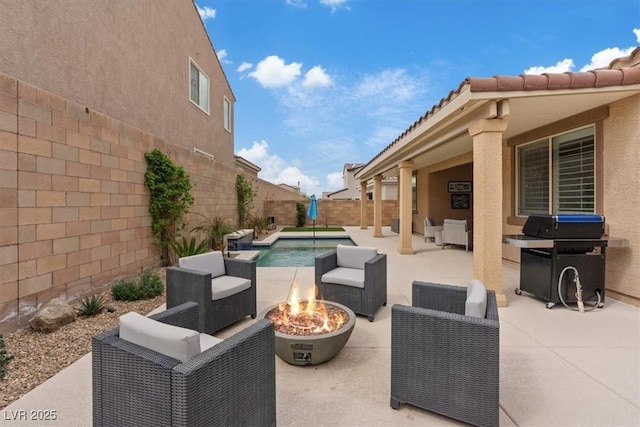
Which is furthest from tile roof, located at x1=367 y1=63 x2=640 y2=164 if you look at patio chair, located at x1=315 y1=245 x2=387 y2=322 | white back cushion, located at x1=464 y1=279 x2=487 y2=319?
white back cushion, located at x1=464 y1=279 x2=487 y2=319

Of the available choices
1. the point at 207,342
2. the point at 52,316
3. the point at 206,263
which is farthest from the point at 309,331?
the point at 52,316

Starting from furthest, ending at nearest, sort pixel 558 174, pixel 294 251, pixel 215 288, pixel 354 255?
pixel 294 251, pixel 558 174, pixel 354 255, pixel 215 288

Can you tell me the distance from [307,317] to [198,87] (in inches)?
440

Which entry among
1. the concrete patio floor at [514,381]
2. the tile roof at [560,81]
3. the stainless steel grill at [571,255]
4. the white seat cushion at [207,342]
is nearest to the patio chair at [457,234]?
the stainless steel grill at [571,255]

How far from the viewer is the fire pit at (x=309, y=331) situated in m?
2.68

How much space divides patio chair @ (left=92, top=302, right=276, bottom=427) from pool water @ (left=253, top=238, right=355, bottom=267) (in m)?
6.11

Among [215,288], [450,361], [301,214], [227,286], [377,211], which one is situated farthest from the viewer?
[301,214]

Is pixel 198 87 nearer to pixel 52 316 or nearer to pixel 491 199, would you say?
pixel 52 316

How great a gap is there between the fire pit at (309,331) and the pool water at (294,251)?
15.5ft

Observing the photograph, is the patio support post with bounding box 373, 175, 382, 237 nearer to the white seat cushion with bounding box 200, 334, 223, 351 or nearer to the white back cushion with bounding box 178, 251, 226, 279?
the white back cushion with bounding box 178, 251, 226, 279

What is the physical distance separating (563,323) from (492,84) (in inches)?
127

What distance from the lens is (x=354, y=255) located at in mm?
4793

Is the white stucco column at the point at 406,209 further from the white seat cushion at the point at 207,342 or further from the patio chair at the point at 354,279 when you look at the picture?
the white seat cushion at the point at 207,342

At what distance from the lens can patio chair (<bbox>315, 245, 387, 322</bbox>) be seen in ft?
13.4
